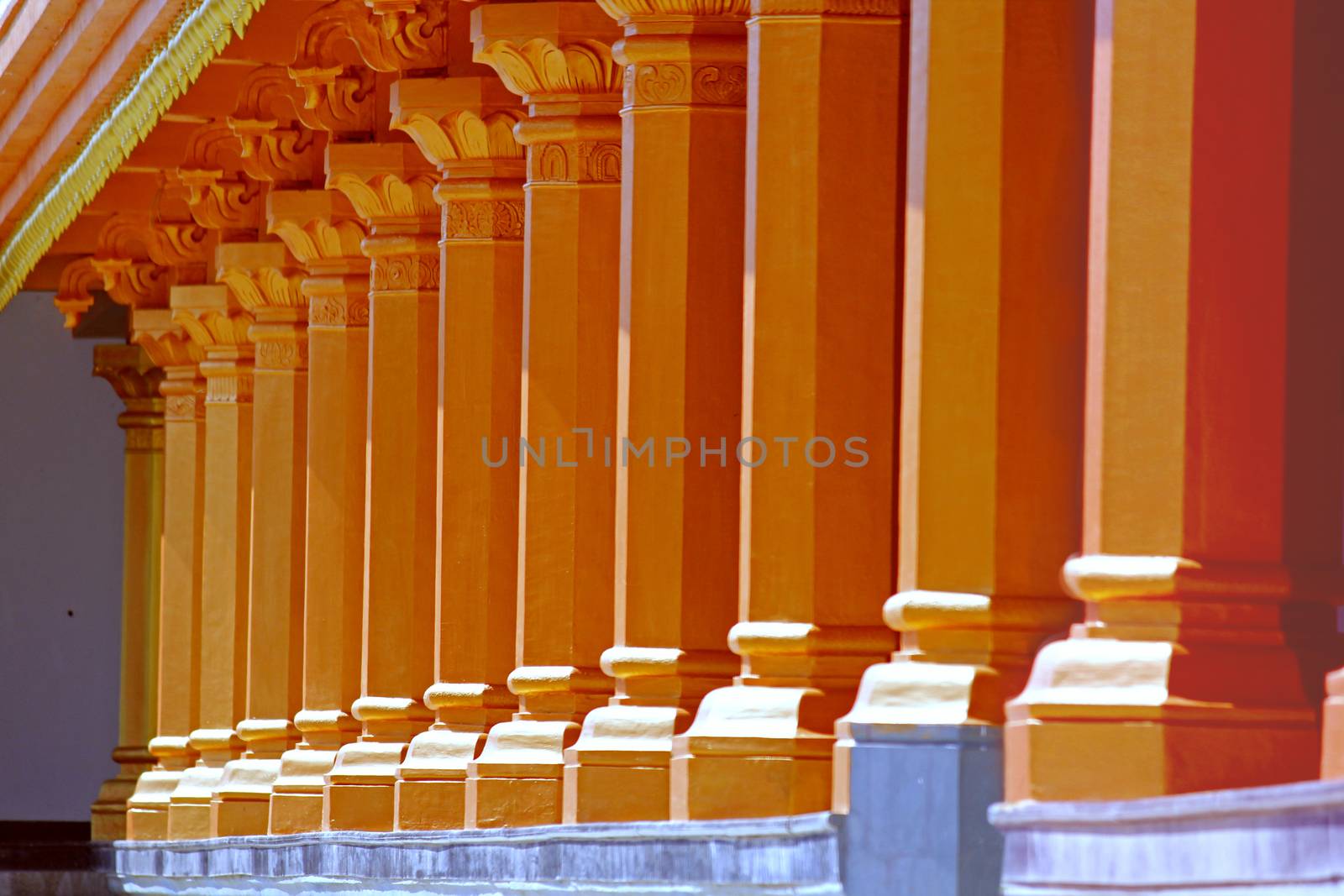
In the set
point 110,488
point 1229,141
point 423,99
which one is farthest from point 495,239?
point 110,488

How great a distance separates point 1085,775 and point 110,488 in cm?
2514

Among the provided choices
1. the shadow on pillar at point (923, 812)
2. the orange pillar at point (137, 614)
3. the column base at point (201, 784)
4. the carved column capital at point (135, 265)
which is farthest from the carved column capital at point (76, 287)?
the shadow on pillar at point (923, 812)

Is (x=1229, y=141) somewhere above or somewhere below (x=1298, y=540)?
above

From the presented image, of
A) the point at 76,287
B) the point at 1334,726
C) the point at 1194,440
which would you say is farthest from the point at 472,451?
the point at 76,287

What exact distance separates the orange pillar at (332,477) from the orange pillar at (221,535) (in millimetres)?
3717

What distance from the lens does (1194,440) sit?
7543 millimetres

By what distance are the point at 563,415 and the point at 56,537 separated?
17918 mm

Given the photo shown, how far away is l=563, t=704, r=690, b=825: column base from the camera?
40.3ft

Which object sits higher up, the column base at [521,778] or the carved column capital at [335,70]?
the carved column capital at [335,70]

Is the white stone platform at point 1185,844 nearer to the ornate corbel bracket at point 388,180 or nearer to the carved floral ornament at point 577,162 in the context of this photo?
the carved floral ornament at point 577,162

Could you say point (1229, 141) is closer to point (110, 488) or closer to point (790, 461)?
point (790, 461)

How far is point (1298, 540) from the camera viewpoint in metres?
7.66

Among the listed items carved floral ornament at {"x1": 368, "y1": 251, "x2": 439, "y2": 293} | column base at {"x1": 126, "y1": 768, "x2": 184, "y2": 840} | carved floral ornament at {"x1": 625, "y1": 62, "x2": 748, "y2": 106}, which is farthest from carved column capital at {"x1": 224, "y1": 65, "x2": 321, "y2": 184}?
carved floral ornament at {"x1": 625, "y1": 62, "x2": 748, "y2": 106}

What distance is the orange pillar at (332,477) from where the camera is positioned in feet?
66.7
